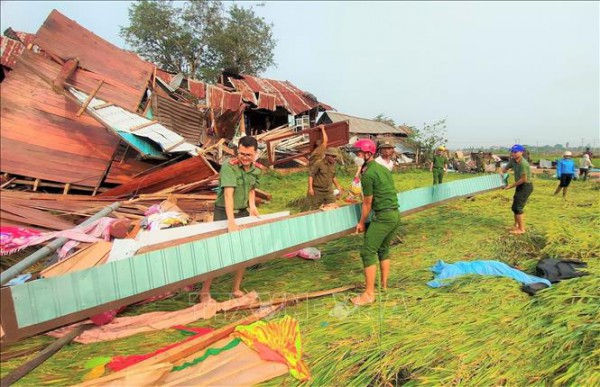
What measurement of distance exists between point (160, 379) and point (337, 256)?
10.6 feet

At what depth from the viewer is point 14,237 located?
17.1 feet

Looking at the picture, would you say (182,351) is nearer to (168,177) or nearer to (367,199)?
(367,199)

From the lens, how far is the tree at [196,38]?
1041 inches

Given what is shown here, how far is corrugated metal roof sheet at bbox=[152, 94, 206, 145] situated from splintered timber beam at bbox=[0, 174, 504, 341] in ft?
27.4

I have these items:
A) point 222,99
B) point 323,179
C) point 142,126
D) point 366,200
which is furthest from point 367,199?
point 222,99

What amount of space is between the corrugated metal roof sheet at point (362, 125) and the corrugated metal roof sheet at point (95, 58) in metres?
16.2

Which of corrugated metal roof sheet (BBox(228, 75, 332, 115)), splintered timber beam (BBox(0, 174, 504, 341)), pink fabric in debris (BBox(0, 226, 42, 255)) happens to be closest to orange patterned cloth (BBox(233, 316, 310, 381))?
splintered timber beam (BBox(0, 174, 504, 341))

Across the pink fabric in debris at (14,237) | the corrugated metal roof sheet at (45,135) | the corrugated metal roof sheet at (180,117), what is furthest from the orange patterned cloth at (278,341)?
the corrugated metal roof sheet at (180,117)

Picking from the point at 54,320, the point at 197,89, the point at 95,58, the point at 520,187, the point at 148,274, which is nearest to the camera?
the point at 54,320

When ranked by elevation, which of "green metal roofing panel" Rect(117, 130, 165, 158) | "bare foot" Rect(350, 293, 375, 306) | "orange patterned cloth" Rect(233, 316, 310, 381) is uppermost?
"green metal roofing panel" Rect(117, 130, 165, 158)

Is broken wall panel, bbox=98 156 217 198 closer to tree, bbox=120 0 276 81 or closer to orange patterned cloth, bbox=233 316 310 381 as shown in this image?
orange patterned cloth, bbox=233 316 310 381

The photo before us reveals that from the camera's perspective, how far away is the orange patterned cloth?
2359 mm

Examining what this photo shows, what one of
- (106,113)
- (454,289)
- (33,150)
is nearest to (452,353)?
(454,289)

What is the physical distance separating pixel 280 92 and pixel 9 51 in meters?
13.1
